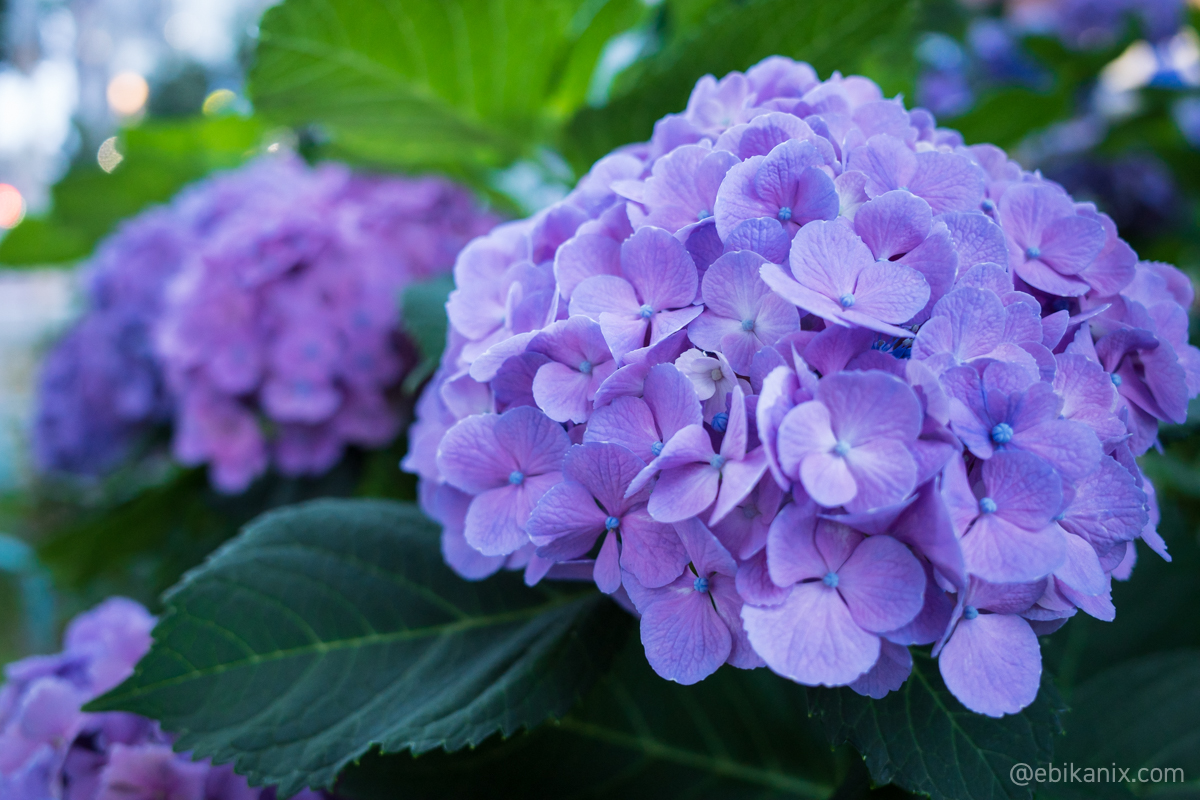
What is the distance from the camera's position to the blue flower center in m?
0.33

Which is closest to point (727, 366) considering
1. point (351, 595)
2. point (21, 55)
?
point (351, 595)

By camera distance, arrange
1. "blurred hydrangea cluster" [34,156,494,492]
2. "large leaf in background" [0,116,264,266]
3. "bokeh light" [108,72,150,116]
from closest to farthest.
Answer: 1. "blurred hydrangea cluster" [34,156,494,492]
2. "large leaf in background" [0,116,264,266]
3. "bokeh light" [108,72,150,116]

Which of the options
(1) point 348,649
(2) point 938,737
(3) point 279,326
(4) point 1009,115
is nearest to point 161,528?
(3) point 279,326

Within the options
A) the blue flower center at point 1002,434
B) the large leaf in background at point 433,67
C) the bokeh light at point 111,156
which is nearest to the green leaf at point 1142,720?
the blue flower center at point 1002,434

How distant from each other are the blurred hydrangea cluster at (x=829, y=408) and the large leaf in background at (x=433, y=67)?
19.0 inches

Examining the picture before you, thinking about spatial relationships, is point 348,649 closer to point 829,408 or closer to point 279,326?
point 829,408

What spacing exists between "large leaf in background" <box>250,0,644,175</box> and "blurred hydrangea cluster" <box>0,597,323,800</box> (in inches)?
20.7

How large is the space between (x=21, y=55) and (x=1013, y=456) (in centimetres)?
556

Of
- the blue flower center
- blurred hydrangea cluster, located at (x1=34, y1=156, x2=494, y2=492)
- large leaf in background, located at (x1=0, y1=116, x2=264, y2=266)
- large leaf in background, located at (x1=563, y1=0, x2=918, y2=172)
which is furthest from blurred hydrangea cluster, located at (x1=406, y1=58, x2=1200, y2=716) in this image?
large leaf in background, located at (x1=0, y1=116, x2=264, y2=266)

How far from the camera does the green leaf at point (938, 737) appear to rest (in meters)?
0.37

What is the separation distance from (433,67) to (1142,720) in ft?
2.79

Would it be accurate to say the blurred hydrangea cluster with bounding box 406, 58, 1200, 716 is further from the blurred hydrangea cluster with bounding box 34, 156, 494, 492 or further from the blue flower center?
the blurred hydrangea cluster with bounding box 34, 156, 494, 492

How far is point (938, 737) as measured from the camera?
1.25 ft

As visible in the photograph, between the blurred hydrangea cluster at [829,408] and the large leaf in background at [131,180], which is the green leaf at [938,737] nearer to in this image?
the blurred hydrangea cluster at [829,408]
